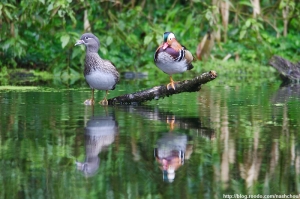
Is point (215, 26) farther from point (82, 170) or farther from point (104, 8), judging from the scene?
point (82, 170)

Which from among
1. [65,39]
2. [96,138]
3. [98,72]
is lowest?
[96,138]

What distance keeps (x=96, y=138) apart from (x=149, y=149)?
862 millimetres

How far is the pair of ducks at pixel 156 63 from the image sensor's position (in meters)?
11.2

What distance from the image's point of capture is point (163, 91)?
36.7 feet

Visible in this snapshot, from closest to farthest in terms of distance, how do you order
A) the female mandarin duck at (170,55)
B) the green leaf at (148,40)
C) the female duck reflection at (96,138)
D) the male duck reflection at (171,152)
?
the male duck reflection at (171,152) < the female duck reflection at (96,138) < the female mandarin duck at (170,55) < the green leaf at (148,40)

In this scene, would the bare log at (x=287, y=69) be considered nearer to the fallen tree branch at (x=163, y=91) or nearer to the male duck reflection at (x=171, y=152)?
the fallen tree branch at (x=163, y=91)

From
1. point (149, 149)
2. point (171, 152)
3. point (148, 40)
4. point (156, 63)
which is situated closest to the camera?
point (171, 152)

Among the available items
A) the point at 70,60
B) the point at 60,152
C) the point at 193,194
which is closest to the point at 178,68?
the point at 60,152

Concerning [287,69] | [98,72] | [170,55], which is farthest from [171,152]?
[287,69]

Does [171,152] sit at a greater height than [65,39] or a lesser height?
lesser

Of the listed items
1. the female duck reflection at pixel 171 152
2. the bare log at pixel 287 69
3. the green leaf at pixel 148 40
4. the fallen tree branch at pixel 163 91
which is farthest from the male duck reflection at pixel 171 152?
the bare log at pixel 287 69

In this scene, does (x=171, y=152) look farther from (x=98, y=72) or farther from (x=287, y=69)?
(x=287, y=69)

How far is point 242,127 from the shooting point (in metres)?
9.33

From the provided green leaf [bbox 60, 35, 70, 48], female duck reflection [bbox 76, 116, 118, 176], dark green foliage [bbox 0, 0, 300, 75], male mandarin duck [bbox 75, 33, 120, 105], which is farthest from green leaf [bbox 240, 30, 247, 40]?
female duck reflection [bbox 76, 116, 118, 176]
